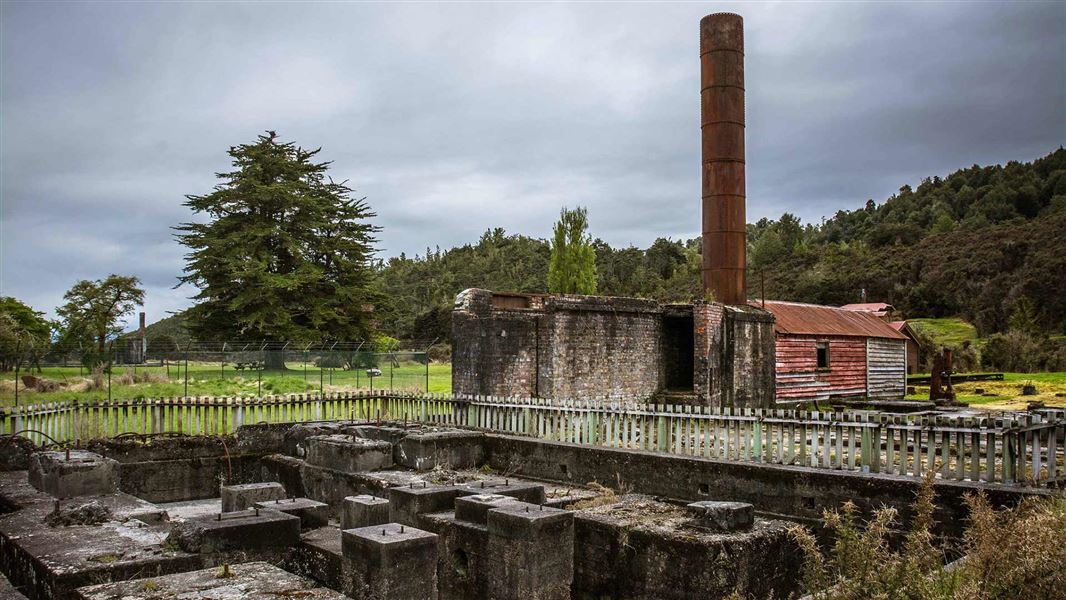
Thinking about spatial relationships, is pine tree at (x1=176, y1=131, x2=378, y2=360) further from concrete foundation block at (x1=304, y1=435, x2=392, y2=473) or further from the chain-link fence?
concrete foundation block at (x1=304, y1=435, x2=392, y2=473)

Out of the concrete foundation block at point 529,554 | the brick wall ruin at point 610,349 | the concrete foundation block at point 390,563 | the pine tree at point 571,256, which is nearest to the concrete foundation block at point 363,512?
the concrete foundation block at point 529,554

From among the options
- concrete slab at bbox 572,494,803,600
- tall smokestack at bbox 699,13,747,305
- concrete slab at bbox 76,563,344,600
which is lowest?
concrete slab at bbox 572,494,803,600

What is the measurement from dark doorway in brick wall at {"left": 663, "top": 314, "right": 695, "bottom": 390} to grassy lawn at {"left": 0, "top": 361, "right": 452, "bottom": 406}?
6.74m

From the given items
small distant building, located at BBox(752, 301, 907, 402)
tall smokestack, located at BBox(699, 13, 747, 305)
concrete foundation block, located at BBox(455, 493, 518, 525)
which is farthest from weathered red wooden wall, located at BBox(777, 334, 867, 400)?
concrete foundation block, located at BBox(455, 493, 518, 525)

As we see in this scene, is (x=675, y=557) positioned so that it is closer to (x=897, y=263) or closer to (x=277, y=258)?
(x=277, y=258)

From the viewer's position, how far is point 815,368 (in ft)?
80.9

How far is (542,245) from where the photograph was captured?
90688 mm

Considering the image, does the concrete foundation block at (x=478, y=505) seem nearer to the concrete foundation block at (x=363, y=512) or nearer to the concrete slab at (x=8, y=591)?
the concrete foundation block at (x=363, y=512)

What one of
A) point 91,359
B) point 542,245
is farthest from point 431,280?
point 91,359

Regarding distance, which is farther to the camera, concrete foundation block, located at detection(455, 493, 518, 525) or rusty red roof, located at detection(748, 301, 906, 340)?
rusty red roof, located at detection(748, 301, 906, 340)

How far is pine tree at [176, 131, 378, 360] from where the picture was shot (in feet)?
114

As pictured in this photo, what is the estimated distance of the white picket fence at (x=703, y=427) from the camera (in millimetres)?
7883

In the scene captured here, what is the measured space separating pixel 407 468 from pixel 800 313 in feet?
61.3

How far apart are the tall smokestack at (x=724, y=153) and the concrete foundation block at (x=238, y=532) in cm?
1760
